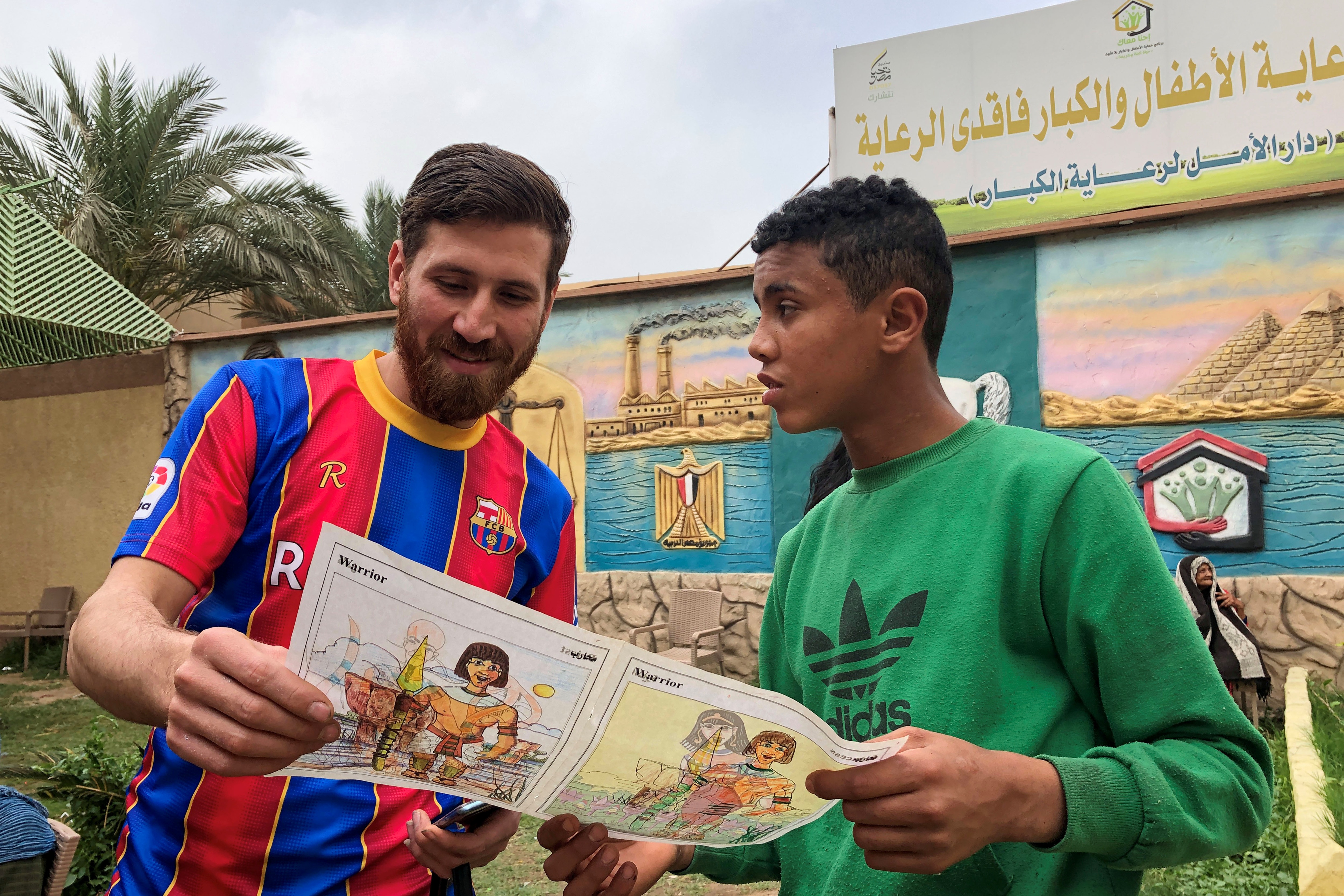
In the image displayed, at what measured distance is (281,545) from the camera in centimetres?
156

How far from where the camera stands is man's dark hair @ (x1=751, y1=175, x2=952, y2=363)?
1.46m

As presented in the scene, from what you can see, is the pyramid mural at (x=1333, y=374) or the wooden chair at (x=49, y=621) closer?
the pyramid mural at (x=1333, y=374)

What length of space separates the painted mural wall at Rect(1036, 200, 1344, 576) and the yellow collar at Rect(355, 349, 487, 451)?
6008mm

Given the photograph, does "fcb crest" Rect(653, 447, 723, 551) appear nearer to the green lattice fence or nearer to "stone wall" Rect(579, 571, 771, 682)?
"stone wall" Rect(579, 571, 771, 682)

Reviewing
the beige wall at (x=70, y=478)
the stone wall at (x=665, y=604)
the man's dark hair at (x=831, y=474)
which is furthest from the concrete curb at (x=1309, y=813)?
the beige wall at (x=70, y=478)

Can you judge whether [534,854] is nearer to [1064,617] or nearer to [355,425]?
[355,425]

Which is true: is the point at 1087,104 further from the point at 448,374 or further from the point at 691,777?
the point at 691,777

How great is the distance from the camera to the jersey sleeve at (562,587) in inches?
73.7

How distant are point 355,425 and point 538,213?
530 millimetres

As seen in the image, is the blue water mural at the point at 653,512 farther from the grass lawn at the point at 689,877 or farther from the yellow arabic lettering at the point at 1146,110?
the yellow arabic lettering at the point at 1146,110

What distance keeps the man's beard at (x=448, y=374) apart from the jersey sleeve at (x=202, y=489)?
A: 291 mm

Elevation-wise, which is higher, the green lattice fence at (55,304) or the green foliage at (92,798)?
the green lattice fence at (55,304)

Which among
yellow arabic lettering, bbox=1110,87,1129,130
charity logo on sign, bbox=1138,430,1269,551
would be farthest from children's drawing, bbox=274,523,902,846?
yellow arabic lettering, bbox=1110,87,1129,130

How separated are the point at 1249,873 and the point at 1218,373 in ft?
12.8
